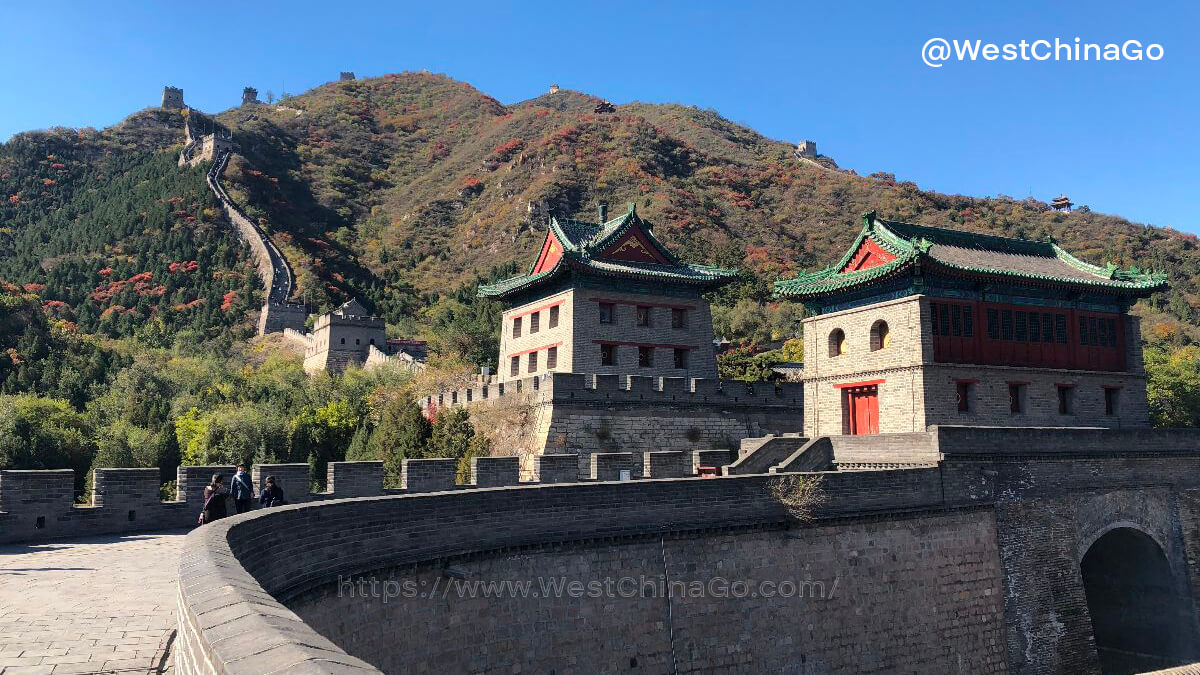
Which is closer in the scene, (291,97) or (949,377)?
(949,377)

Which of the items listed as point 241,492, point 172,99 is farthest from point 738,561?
point 172,99

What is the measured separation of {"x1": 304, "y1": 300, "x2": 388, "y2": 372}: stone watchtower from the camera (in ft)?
235

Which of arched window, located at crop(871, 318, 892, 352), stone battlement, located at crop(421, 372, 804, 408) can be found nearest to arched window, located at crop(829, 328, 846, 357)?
arched window, located at crop(871, 318, 892, 352)

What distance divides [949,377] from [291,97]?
19813 centimetres

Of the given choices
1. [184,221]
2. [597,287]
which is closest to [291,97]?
[184,221]

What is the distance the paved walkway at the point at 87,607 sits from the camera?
696 centimetres

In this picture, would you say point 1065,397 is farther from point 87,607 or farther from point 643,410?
point 87,607

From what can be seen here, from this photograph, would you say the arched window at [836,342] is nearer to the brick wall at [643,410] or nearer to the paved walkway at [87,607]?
the brick wall at [643,410]

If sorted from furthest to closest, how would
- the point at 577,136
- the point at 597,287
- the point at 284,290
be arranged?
the point at 577,136, the point at 284,290, the point at 597,287

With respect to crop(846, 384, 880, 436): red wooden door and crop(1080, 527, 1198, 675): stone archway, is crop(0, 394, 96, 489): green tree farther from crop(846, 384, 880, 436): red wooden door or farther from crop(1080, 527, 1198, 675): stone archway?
crop(1080, 527, 1198, 675): stone archway

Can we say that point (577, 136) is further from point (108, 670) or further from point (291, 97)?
point (108, 670)

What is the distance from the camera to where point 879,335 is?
2423 cm

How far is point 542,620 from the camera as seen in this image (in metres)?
12.6

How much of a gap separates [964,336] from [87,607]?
70.2 feet
